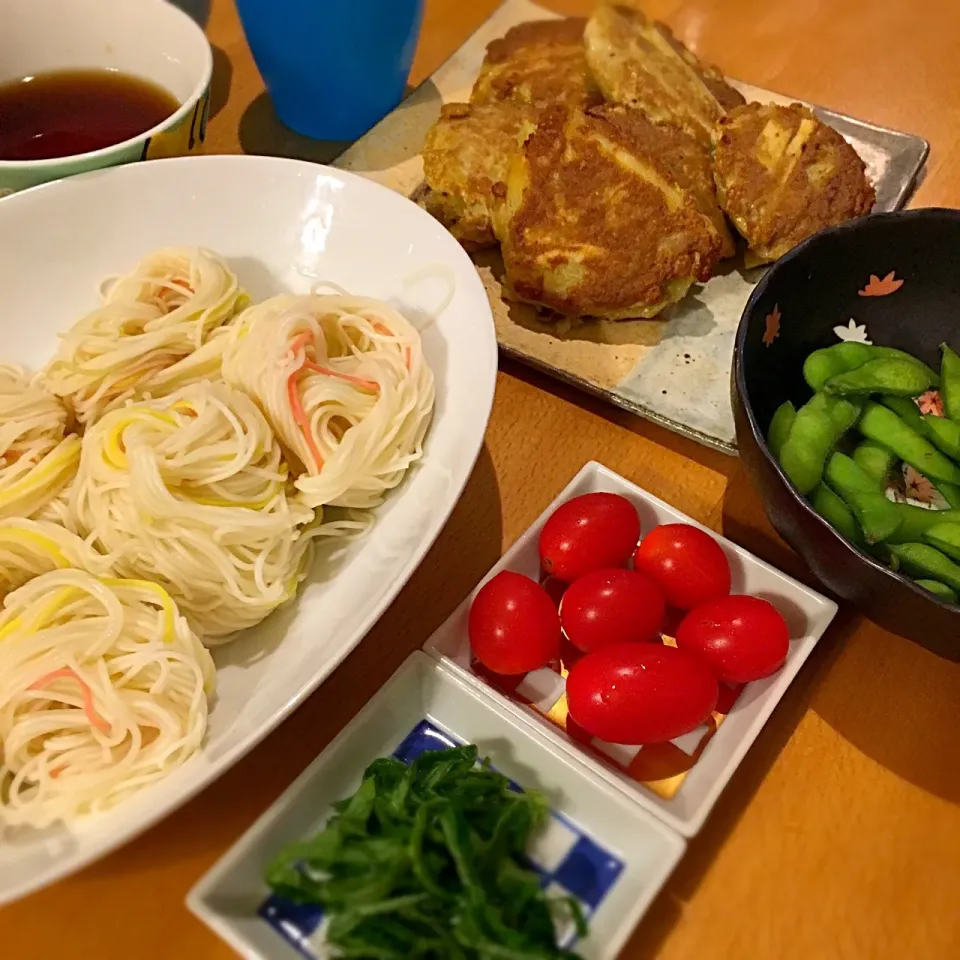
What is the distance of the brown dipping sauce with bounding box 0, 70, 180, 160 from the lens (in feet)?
4.77

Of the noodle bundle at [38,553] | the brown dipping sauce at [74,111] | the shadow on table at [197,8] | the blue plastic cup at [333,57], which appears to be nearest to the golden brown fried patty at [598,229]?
the blue plastic cup at [333,57]

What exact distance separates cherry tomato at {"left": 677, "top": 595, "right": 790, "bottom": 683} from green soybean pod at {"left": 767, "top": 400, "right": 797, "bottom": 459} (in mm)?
220

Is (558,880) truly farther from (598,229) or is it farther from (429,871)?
(598,229)

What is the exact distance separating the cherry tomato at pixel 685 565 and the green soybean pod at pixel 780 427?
0.49ft

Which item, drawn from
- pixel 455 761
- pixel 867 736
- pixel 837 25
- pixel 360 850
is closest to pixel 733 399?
pixel 867 736

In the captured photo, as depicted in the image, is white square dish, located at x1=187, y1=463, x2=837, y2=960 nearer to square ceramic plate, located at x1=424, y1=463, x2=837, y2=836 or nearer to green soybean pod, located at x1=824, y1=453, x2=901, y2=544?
square ceramic plate, located at x1=424, y1=463, x2=837, y2=836

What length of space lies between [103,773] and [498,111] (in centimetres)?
130

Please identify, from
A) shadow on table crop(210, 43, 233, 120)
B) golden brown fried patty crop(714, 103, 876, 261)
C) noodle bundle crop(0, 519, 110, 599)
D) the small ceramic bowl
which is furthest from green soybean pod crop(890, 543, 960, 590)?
shadow on table crop(210, 43, 233, 120)

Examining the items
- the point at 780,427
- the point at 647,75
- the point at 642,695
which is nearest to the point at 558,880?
the point at 642,695

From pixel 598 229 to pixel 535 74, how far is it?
1.86ft

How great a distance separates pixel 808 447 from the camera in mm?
1153

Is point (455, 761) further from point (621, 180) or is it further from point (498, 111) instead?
point (498, 111)

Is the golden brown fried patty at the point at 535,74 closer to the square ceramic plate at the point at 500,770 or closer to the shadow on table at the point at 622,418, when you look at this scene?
the shadow on table at the point at 622,418

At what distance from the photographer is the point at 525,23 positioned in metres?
2.01
